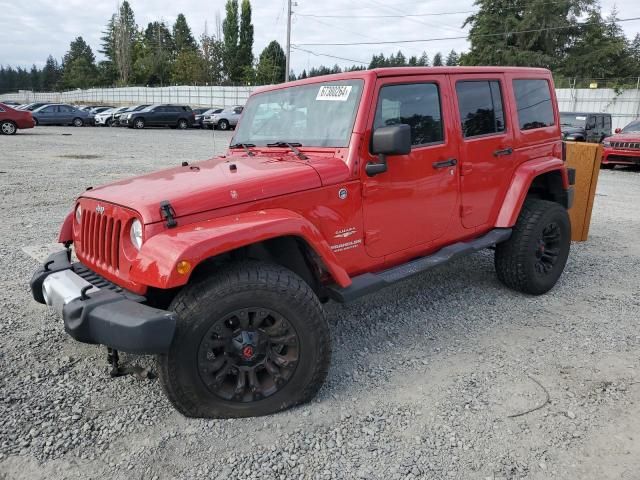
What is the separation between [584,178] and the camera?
6211mm

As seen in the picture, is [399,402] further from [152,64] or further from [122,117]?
[152,64]

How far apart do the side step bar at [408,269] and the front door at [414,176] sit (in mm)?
144

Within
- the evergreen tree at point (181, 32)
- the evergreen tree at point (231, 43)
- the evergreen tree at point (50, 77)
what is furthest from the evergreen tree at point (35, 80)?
the evergreen tree at point (231, 43)

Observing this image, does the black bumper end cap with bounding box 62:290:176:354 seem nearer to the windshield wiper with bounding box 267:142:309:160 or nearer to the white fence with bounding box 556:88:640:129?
the windshield wiper with bounding box 267:142:309:160

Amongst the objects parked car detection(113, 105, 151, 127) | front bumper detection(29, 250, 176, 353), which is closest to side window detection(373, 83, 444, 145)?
front bumper detection(29, 250, 176, 353)

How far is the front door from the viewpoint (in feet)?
11.0

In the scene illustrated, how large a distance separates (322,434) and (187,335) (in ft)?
2.96

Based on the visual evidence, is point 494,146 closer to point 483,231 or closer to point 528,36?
point 483,231

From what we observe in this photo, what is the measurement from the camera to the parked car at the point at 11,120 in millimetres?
21000

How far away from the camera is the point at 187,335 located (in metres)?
2.52

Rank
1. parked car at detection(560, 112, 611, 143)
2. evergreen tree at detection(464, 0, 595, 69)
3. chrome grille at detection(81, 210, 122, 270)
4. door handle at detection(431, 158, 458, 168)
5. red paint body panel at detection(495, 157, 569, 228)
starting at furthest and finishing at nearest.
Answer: evergreen tree at detection(464, 0, 595, 69) → parked car at detection(560, 112, 611, 143) → red paint body panel at detection(495, 157, 569, 228) → door handle at detection(431, 158, 458, 168) → chrome grille at detection(81, 210, 122, 270)

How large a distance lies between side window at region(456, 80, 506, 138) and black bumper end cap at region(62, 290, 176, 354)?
8.87 ft

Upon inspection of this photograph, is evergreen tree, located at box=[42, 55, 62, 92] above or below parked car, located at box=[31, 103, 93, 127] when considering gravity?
above

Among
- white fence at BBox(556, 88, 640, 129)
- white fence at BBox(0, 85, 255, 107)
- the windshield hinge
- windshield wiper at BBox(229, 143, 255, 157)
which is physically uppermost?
white fence at BBox(0, 85, 255, 107)
